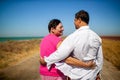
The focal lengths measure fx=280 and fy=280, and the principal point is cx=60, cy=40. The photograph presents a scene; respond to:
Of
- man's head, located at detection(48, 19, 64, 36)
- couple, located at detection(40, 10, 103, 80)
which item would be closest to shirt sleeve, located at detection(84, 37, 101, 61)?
couple, located at detection(40, 10, 103, 80)

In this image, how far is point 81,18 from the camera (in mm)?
2627

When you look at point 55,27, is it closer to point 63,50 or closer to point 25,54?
point 63,50

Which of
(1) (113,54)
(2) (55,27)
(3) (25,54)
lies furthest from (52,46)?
(3) (25,54)

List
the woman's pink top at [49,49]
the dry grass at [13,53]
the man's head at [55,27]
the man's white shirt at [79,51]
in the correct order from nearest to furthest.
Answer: the man's white shirt at [79,51], the woman's pink top at [49,49], the man's head at [55,27], the dry grass at [13,53]

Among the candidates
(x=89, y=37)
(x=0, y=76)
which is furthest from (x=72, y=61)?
(x=0, y=76)

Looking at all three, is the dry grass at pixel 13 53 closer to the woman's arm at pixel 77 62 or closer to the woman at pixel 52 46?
the woman at pixel 52 46

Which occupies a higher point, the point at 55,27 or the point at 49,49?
the point at 55,27

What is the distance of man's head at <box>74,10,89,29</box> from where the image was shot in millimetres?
2617

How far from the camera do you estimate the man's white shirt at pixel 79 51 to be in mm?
2512

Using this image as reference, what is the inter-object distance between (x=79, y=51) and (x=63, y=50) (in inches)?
5.8

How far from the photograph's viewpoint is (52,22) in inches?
114

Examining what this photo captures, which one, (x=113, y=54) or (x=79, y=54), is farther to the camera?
(x=113, y=54)

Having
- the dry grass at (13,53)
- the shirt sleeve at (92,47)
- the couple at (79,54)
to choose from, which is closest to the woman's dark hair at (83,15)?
the couple at (79,54)

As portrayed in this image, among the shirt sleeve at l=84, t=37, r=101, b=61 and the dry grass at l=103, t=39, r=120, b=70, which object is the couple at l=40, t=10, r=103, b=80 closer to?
the shirt sleeve at l=84, t=37, r=101, b=61
